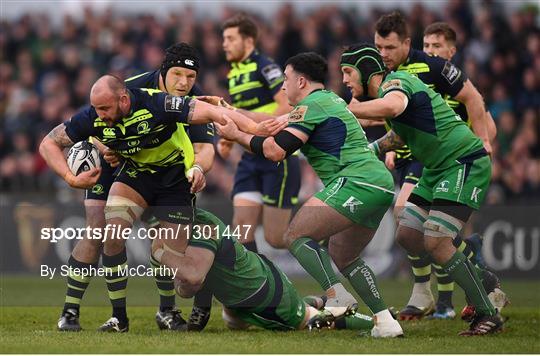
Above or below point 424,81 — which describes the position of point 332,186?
below

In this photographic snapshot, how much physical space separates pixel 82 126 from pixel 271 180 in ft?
12.1

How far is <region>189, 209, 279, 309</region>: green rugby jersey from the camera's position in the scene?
30.9 ft

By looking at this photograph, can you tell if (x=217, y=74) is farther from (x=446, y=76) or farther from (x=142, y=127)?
(x=142, y=127)

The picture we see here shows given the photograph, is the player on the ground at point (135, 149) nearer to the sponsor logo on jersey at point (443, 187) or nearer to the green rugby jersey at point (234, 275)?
the green rugby jersey at point (234, 275)

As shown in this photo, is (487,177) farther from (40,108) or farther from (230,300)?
(40,108)

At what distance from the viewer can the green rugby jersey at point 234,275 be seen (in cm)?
941

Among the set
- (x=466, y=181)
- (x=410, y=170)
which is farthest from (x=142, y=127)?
(x=410, y=170)

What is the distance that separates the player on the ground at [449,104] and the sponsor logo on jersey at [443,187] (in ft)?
4.13

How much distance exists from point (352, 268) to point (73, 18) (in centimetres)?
1356

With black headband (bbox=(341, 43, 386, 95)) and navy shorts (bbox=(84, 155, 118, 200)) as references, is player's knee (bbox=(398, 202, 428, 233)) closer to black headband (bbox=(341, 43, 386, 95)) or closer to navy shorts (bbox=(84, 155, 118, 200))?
black headband (bbox=(341, 43, 386, 95))

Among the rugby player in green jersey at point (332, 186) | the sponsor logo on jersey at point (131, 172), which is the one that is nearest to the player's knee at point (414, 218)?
the rugby player in green jersey at point (332, 186)

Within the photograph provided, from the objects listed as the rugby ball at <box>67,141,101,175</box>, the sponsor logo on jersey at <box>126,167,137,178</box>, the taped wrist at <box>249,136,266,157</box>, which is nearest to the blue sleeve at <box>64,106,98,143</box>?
the rugby ball at <box>67,141,101,175</box>

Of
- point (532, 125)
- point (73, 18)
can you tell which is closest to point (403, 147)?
point (532, 125)

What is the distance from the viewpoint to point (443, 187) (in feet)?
30.7
